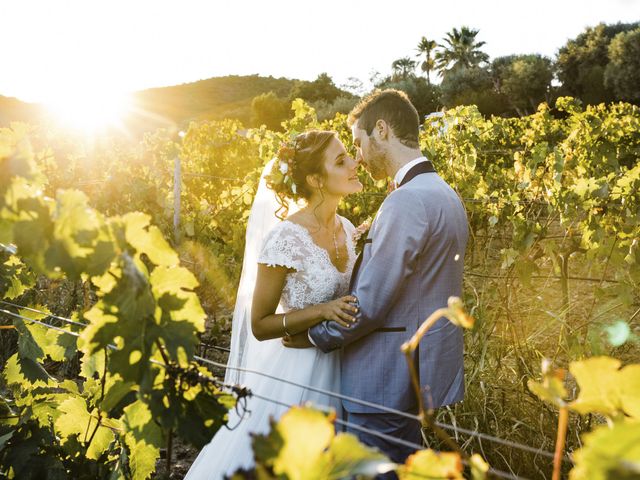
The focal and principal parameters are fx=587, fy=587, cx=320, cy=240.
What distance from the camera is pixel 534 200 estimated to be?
3398 mm

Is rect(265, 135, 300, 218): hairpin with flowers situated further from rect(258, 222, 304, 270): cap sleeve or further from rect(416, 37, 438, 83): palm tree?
rect(416, 37, 438, 83): palm tree

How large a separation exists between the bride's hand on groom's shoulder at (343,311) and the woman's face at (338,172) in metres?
0.73

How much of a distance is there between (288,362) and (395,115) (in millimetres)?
1111

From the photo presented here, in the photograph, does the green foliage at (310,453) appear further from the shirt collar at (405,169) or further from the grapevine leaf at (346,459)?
the shirt collar at (405,169)

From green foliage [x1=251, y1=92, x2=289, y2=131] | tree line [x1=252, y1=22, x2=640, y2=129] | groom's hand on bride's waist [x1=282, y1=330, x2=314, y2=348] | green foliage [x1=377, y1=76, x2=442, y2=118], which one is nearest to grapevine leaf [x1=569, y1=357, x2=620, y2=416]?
groom's hand on bride's waist [x1=282, y1=330, x2=314, y2=348]

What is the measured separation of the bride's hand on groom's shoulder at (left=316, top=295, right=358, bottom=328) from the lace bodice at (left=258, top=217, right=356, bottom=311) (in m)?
0.32

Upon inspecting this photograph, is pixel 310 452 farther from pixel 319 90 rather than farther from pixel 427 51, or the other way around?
pixel 427 51

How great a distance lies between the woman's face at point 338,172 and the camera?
8.86ft

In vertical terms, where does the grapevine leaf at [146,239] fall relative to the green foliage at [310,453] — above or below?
above

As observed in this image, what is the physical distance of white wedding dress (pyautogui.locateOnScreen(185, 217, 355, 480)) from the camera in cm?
242

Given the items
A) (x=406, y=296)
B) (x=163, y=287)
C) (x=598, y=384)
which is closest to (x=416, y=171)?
(x=406, y=296)

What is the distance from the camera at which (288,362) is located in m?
2.49

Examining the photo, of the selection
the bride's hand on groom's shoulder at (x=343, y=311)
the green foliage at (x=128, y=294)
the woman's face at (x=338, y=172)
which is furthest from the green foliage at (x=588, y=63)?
the green foliage at (x=128, y=294)

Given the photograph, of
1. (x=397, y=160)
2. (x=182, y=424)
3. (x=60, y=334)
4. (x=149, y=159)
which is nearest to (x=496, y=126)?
(x=149, y=159)
